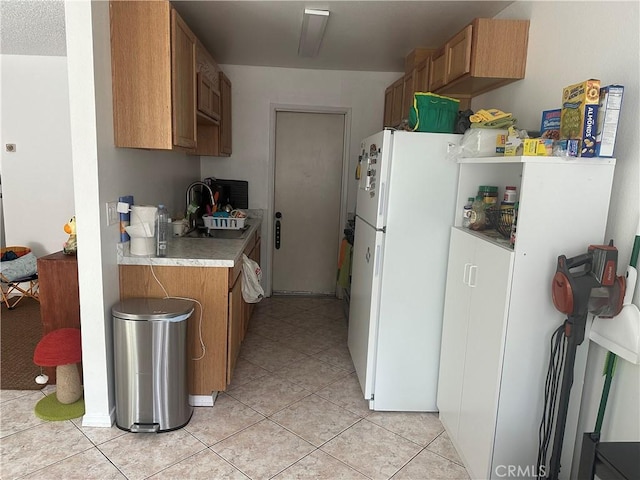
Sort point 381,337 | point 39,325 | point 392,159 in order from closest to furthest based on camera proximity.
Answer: point 392,159 → point 381,337 → point 39,325

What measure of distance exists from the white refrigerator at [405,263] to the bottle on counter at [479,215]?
0.15m

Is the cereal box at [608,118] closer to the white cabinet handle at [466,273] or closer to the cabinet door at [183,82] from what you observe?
the white cabinet handle at [466,273]

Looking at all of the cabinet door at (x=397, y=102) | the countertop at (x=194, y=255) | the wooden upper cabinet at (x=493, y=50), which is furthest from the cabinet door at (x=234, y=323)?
the cabinet door at (x=397, y=102)

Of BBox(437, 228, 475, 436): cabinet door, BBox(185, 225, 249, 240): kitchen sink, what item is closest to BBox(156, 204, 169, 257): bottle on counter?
BBox(185, 225, 249, 240): kitchen sink

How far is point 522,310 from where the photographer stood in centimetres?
171

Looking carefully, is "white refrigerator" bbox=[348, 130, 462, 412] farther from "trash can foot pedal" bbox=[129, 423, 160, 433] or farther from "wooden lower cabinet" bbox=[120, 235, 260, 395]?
"trash can foot pedal" bbox=[129, 423, 160, 433]

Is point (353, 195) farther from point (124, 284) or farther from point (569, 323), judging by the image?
point (569, 323)

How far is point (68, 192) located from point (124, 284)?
2.63 metres

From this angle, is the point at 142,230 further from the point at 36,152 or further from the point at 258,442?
the point at 36,152

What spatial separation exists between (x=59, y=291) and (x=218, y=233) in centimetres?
118

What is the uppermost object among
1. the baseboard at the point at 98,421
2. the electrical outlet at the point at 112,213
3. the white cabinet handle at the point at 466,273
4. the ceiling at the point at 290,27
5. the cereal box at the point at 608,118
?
the ceiling at the point at 290,27

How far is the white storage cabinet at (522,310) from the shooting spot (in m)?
1.64

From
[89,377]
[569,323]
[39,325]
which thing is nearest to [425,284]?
[569,323]

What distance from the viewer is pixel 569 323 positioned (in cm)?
157
